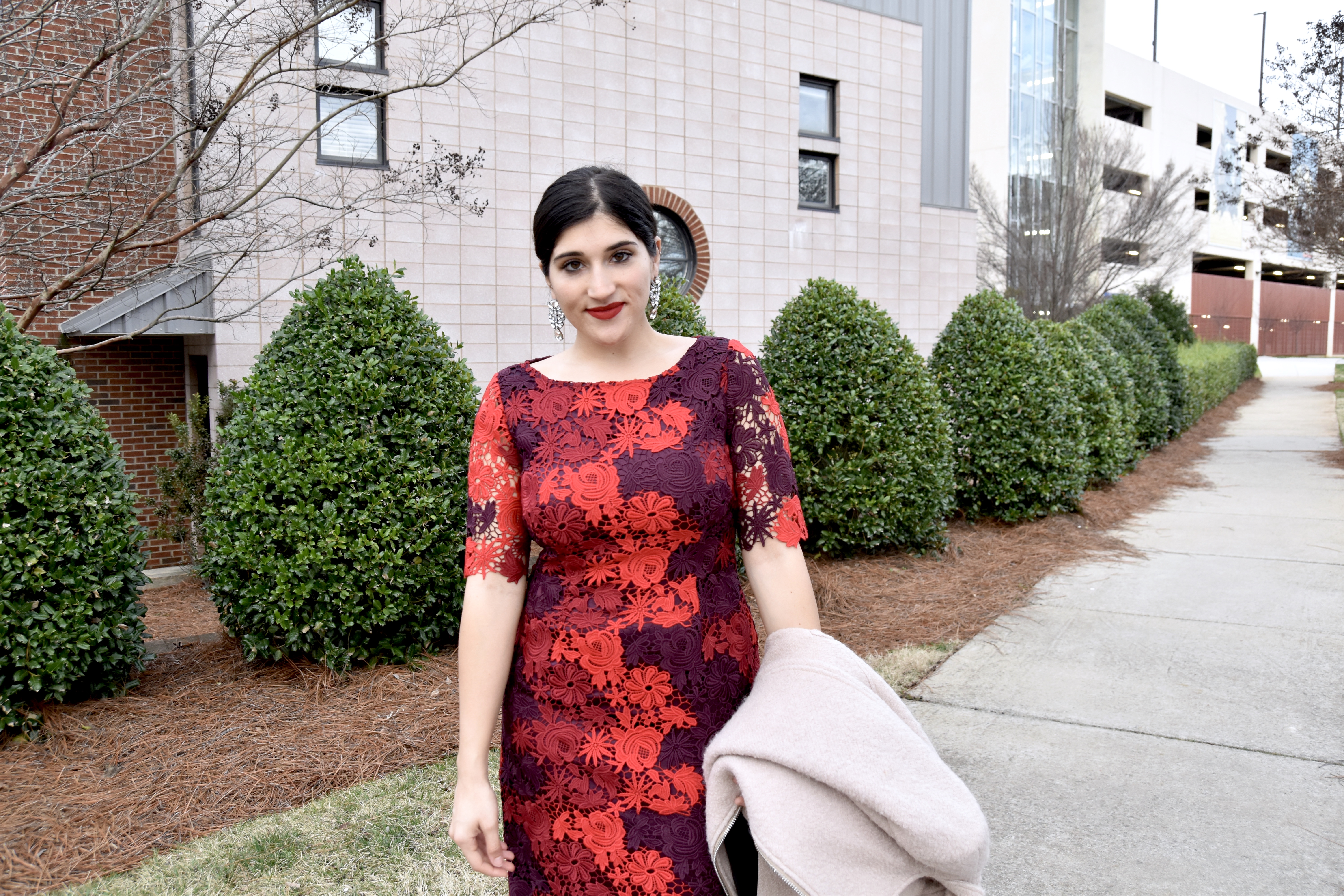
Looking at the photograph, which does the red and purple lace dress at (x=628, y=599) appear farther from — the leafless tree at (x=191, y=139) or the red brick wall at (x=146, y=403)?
the red brick wall at (x=146, y=403)

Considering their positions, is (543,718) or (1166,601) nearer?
(543,718)

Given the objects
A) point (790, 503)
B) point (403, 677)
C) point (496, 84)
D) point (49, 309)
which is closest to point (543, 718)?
point (790, 503)

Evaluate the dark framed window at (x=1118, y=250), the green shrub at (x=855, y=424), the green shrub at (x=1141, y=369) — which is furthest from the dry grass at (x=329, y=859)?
the dark framed window at (x=1118, y=250)

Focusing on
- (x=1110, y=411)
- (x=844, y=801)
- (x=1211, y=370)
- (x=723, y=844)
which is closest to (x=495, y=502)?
(x=723, y=844)

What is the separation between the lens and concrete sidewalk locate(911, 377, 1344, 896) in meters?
3.22

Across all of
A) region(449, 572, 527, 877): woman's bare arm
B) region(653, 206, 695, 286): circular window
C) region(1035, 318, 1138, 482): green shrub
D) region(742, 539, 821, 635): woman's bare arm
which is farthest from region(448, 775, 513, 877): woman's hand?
A: region(653, 206, 695, 286): circular window

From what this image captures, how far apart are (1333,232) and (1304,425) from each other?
159 inches

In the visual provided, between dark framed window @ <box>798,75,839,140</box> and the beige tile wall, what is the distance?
0.15m

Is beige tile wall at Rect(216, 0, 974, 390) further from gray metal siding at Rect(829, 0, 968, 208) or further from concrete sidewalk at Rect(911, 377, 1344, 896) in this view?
concrete sidewalk at Rect(911, 377, 1344, 896)

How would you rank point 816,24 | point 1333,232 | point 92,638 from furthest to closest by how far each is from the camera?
point 1333,232
point 816,24
point 92,638

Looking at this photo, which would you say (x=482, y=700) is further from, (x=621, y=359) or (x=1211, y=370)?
(x=1211, y=370)

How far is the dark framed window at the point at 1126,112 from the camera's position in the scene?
3650 centimetres

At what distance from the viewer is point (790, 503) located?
186 cm

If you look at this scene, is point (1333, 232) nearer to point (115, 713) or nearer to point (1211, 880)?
point (1211, 880)
